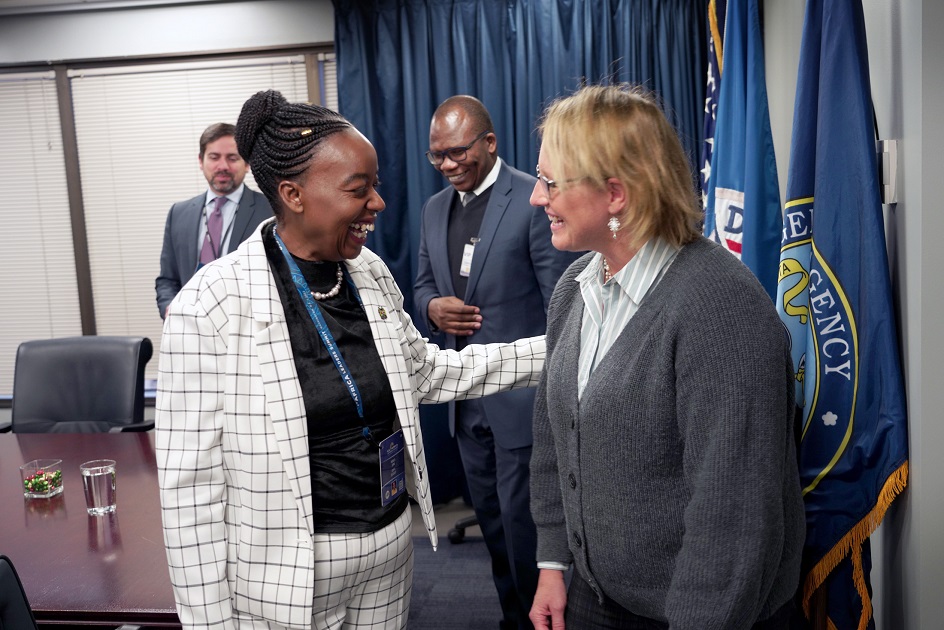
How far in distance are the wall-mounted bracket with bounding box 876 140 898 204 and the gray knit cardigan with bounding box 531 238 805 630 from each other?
25.0 inches

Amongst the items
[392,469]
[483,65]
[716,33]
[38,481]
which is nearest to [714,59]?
[716,33]

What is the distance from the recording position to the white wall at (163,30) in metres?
4.51

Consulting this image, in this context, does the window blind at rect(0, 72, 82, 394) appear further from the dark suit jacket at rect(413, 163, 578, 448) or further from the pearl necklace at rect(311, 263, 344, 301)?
the pearl necklace at rect(311, 263, 344, 301)

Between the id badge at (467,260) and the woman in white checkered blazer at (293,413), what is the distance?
1.26 metres

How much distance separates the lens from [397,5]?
4.24 m

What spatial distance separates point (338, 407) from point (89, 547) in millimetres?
806

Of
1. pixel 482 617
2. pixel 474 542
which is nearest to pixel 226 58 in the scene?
pixel 474 542

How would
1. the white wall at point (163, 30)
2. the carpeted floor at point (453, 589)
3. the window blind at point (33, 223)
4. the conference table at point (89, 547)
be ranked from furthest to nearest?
the window blind at point (33, 223) → the white wall at point (163, 30) → the carpeted floor at point (453, 589) → the conference table at point (89, 547)

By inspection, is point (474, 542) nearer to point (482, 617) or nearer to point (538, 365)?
point (482, 617)

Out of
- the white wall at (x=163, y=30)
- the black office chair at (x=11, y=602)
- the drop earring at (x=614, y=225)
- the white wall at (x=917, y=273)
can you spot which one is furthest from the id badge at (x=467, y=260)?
the white wall at (x=163, y=30)

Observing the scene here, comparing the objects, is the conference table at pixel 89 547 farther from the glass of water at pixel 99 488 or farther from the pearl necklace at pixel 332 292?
the pearl necklace at pixel 332 292

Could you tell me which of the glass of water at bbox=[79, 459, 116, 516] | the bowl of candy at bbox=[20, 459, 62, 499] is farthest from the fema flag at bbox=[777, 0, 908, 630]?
the bowl of candy at bbox=[20, 459, 62, 499]

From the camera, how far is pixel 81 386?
3211mm

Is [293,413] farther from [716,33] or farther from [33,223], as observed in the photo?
[33,223]
